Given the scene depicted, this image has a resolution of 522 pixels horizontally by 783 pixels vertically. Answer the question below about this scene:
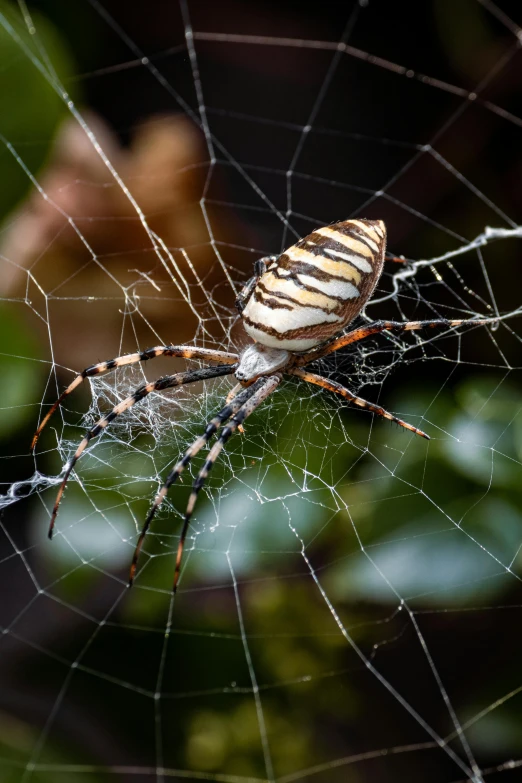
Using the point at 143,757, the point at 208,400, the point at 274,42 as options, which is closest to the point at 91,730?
the point at 143,757

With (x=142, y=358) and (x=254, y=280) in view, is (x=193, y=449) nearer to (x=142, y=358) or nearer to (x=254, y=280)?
(x=142, y=358)

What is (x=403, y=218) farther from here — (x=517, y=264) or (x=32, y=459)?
(x=32, y=459)

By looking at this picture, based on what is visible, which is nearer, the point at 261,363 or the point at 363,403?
the point at 363,403

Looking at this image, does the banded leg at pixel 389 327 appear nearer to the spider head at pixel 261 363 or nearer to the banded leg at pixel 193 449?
the spider head at pixel 261 363

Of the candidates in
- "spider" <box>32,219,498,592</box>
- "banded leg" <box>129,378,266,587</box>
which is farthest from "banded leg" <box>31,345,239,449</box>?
"banded leg" <box>129,378,266,587</box>

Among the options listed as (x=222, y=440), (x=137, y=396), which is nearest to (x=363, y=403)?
(x=222, y=440)

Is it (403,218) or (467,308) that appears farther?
(403,218)
